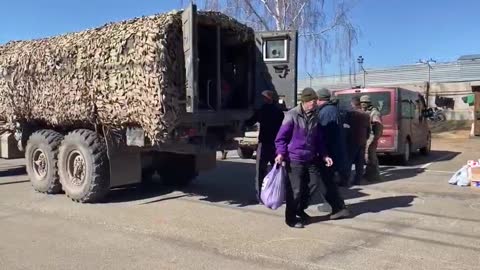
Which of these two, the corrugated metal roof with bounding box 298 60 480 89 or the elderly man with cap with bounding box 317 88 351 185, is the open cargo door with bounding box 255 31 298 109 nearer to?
the elderly man with cap with bounding box 317 88 351 185

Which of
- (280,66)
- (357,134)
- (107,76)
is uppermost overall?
(280,66)

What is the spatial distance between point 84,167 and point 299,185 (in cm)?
374

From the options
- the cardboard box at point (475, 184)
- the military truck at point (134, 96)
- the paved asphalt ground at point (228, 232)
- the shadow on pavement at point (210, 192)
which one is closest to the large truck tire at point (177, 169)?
the military truck at point (134, 96)

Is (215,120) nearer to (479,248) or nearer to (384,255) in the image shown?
(384,255)

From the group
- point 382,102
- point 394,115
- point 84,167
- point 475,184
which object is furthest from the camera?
point 382,102

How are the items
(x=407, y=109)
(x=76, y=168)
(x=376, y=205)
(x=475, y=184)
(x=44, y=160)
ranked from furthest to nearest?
(x=407, y=109) < (x=475, y=184) < (x=44, y=160) < (x=76, y=168) < (x=376, y=205)

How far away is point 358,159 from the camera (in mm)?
10531

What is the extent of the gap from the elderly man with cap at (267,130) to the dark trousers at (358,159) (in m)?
2.48

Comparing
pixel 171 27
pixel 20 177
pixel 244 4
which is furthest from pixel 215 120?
pixel 244 4

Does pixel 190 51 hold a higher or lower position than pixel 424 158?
higher

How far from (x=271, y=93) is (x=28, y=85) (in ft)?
14.2

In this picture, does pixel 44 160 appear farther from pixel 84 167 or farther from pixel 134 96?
pixel 134 96

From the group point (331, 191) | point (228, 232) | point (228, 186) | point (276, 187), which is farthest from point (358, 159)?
point (228, 232)

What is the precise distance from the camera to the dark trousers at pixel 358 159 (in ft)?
33.8
